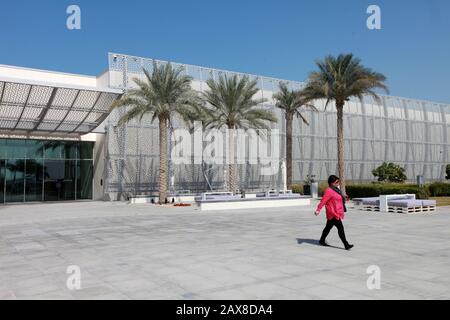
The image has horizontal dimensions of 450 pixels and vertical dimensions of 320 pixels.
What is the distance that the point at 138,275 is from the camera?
6.70m

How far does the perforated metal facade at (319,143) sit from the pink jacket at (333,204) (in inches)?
944

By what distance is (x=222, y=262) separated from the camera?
25.2 ft

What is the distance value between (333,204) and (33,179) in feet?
89.7

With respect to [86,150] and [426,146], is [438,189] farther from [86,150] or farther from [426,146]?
[86,150]

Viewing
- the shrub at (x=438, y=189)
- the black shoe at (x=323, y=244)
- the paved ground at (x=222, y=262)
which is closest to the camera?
the paved ground at (x=222, y=262)

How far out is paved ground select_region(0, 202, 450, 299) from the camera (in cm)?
568

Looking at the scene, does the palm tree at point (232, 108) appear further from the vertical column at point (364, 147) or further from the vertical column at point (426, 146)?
the vertical column at point (426, 146)

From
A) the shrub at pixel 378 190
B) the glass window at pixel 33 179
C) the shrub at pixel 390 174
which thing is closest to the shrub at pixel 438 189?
the shrub at pixel 378 190

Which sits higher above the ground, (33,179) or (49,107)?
(49,107)

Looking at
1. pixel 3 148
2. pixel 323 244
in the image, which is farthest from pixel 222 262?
pixel 3 148

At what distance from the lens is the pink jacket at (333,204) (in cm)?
895

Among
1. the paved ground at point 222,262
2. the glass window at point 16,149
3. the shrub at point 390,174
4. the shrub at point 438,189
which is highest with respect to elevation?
the glass window at point 16,149
